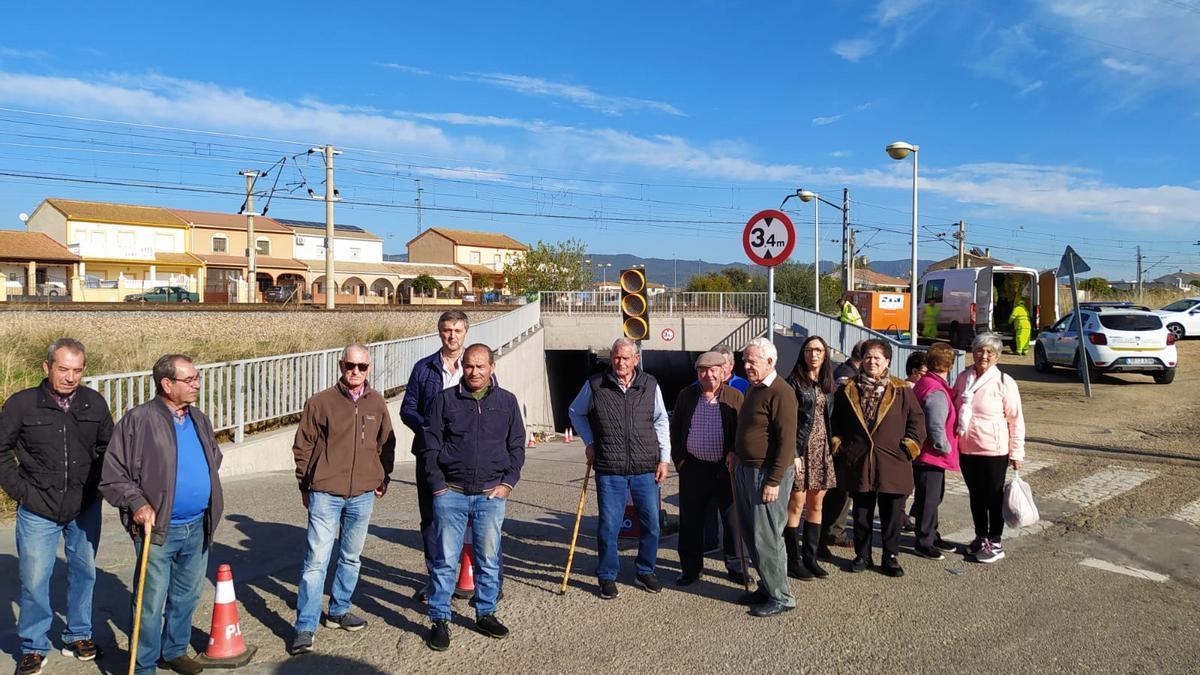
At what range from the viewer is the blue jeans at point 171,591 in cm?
415

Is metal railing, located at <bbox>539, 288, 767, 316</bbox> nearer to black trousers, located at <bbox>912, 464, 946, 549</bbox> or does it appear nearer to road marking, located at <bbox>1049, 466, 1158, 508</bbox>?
road marking, located at <bbox>1049, 466, 1158, 508</bbox>

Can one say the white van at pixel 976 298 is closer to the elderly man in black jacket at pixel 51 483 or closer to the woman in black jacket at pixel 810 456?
the woman in black jacket at pixel 810 456

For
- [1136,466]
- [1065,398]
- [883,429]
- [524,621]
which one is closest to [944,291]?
[1065,398]

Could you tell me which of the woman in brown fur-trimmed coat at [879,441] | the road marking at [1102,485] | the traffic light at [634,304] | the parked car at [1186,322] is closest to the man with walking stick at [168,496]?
the woman in brown fur-trimmed coat at [879,441]

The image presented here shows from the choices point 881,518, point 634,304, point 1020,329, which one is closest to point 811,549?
point 881,518

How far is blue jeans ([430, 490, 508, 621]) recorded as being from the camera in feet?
15.4

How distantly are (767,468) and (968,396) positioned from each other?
6.65ft

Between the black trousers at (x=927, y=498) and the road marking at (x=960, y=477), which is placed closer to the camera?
the black trousers at (x=927, y=498)

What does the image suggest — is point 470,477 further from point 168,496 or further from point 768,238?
point 768,238

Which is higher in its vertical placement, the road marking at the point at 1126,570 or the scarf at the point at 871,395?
the scarf at the point at 871,395

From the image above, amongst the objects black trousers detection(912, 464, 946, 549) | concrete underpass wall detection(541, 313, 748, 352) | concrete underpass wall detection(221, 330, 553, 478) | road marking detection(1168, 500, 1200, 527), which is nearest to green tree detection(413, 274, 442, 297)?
concrete underpass wall detection(541, 313, 748, 352)

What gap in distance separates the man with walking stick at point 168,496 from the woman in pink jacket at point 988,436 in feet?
16.3

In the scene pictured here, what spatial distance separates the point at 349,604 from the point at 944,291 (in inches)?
1017

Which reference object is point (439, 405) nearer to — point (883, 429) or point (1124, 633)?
point (883, 429)
